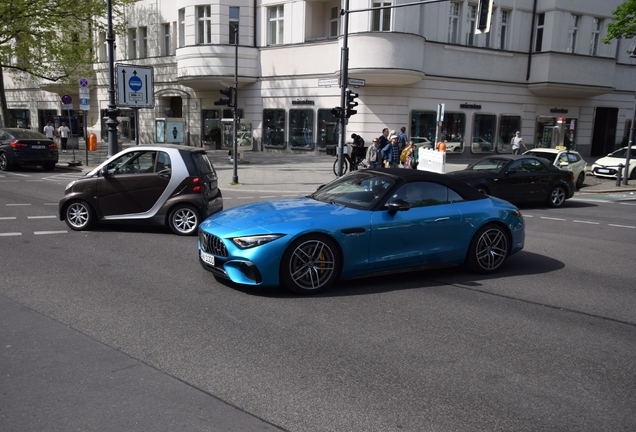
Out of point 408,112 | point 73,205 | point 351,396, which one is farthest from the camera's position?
point 408,112

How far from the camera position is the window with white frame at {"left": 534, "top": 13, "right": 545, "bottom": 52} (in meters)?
32.2

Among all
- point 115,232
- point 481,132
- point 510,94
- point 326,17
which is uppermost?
point 326,17

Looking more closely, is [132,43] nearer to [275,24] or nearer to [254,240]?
[275,24]

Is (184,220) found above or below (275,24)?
below

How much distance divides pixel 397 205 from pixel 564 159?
14.7m

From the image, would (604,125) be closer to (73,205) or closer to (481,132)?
(481,132)

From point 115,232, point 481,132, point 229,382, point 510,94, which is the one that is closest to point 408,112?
point 481,132

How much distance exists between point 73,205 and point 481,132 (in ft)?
84.9

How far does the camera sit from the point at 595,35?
1329 inches

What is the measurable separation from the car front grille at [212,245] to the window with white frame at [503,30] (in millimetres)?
28852

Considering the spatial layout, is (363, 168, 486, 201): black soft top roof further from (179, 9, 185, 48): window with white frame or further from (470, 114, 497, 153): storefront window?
(179, 9, 185, 48): window with white frame

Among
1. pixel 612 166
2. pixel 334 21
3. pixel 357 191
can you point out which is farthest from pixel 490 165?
pixel 334 21

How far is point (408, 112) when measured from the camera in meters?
28.9

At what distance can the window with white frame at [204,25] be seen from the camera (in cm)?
3188
